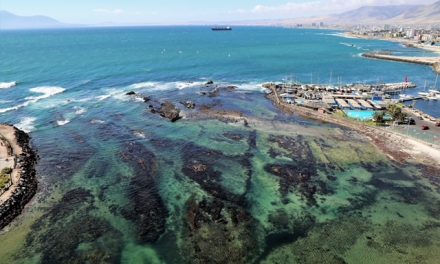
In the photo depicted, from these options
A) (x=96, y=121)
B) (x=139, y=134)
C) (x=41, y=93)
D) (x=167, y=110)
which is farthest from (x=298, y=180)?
(x=41, y=93)

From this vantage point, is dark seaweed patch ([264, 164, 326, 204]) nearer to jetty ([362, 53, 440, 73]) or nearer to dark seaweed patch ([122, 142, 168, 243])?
dark seaweed patch ([122, 142, 168, 243])

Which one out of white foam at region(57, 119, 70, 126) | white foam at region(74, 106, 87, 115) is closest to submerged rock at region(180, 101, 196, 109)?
white foam at region(74, 106, 87, 115)

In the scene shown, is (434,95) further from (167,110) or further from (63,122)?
(63,122)

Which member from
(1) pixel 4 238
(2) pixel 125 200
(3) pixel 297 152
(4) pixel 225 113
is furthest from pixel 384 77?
(1) pixel 4 238

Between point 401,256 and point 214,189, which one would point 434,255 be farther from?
point 214,189

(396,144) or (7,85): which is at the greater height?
(7,85)

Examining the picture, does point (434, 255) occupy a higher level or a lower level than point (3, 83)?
lower

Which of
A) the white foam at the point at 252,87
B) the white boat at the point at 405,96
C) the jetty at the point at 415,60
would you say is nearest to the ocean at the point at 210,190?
the white boat at the point at 405,96
